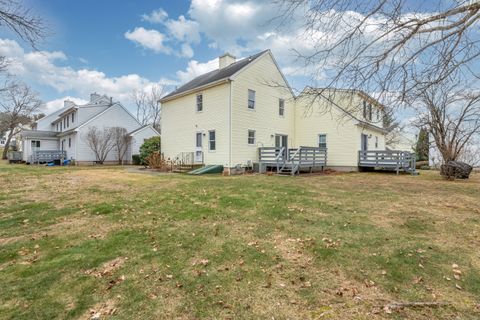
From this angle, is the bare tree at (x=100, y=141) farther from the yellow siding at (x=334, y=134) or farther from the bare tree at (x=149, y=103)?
the yellow siding at (x=334, y=134)

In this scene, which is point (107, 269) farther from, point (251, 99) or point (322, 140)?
point (322, 140)

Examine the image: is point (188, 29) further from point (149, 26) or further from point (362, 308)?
point (362, 308)

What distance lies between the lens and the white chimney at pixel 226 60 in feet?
63.7

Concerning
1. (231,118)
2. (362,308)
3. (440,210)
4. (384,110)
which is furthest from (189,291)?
(231,118)

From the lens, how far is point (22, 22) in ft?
21.3

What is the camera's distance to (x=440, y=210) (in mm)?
6734

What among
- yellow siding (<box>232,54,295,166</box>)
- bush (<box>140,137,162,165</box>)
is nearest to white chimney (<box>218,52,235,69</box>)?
yellow siding (<box>232,54,295,166</box>)

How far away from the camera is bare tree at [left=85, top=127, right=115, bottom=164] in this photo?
2523 centimetres

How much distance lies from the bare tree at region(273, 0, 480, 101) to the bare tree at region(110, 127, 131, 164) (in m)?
25.4

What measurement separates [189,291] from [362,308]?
1981mm

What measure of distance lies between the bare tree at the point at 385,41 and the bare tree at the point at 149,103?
41939 millimetres

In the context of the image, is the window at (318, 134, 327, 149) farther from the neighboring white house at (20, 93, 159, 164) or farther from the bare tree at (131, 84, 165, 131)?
the bare tree at (131, 84, 165, 131)

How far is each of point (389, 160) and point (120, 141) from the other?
24.2 m

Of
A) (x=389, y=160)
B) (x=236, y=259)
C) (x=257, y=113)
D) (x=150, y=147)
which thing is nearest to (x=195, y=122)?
(x=257, y=113)
